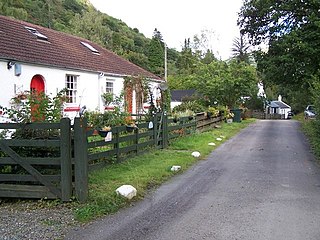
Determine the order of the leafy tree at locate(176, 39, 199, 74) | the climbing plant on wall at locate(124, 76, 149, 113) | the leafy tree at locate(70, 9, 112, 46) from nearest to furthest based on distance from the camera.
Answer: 1. the climbing plant on wall at locate(124, 76, 149, 113)
2. the leafy tree at locate(70, 9, 112, 46)
3. the leafy tree at locate(176, 39, 199, 74)

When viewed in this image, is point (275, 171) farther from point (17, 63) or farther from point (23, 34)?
point (23, 34)

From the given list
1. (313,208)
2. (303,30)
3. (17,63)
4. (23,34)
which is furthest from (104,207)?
(303,30)

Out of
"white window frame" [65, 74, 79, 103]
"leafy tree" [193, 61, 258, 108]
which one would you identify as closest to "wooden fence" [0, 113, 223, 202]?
"white window frame" [65, 74, 79, 103]

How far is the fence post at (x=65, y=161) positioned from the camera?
5.74 metres

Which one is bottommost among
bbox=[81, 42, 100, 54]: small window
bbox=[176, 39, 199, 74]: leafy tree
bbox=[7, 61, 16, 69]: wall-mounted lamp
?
bbox=[7, 61, 16, 69]: wall-mounted lamp

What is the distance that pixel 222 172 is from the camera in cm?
864

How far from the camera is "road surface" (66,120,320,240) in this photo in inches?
179

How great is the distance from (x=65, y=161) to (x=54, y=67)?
9891mm

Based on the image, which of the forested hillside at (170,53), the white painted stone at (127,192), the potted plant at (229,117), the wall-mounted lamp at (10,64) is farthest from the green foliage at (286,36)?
the white painted stone at (127,192)

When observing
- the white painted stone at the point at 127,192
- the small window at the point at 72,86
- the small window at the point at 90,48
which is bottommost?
the white painted stone at the point at 127,192

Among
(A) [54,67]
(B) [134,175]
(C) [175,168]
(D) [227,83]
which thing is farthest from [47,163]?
(D) [227,83]

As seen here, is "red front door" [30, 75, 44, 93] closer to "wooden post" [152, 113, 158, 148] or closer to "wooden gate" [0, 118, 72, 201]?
"wooden post" [152, 113, 158, 148]

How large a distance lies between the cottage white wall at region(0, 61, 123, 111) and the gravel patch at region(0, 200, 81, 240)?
14.9ft

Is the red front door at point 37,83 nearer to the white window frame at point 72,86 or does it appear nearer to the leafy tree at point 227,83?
the white window frame at point 72,86
